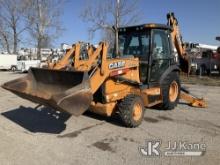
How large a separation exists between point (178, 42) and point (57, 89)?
4564mm

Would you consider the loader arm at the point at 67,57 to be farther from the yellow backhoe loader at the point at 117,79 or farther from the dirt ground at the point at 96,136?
the dirt ground at the point at 96,136

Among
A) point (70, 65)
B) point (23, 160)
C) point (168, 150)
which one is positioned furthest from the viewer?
point (70, 65)

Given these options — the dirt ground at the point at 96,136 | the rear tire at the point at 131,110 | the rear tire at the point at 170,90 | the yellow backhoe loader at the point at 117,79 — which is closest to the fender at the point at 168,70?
the yellow backhoe loader at the point at 117,79

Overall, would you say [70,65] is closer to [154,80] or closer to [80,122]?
[80,122]

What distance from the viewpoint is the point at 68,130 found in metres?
6.62

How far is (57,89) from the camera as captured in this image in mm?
6652

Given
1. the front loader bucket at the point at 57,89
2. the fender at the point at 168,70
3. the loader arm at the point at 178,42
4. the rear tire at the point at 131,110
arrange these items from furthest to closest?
the loader arm at the point at 178,42 < the fender at the point at 168,70 < the rear tire at the point at 131,110 < the front loader bucket at the point at 57,89

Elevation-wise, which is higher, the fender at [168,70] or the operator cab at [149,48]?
the operator cab at [149,48]

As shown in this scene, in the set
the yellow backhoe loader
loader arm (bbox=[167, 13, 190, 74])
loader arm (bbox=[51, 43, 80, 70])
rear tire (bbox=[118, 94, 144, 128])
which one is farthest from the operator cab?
loader arm (bbox=[51, 43, 80, 70])

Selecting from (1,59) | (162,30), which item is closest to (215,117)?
(162,30)

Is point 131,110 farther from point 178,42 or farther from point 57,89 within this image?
point 178,42

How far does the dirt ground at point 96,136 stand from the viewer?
501cm

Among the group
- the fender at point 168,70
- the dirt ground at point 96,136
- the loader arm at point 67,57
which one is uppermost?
the loader arm at point 67,57

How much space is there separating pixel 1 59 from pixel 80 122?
29455 mm
